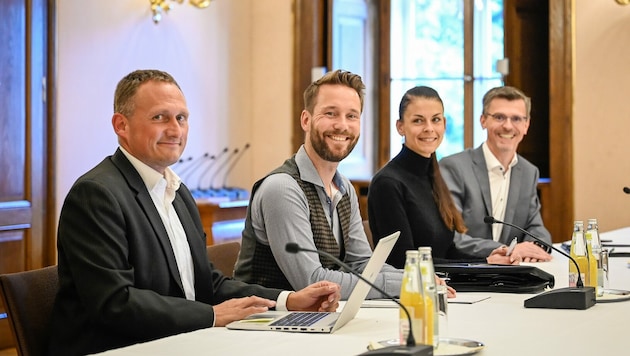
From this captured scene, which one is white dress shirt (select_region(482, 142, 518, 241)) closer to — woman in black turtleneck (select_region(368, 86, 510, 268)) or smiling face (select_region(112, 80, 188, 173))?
woman in black turtleneck (select_region(368, 86, 510, 268))

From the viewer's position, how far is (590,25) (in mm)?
6738

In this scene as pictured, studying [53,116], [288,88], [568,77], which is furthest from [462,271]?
[288,88]

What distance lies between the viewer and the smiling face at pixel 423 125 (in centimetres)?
386

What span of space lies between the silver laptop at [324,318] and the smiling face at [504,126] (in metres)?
2.53

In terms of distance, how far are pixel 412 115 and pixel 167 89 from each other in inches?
58.0

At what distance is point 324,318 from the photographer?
7.89ft

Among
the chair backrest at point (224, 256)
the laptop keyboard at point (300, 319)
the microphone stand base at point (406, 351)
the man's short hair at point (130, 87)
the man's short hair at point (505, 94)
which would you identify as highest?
the man's short hair at point (505, 94)

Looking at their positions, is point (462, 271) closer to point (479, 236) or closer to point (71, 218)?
point (71, 218)

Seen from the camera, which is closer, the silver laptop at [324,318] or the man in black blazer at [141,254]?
the silver laptop at [324,318]

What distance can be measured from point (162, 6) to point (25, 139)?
4.97ft

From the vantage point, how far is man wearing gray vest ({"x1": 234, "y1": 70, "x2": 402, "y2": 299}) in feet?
9.64

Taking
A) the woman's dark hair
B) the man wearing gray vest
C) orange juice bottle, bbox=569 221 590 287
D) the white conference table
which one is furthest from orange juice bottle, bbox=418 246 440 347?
the woman's dark hair

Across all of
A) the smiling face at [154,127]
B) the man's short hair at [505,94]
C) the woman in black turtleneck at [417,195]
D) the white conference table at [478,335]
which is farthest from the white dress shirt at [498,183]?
the smiling face at [154,127]

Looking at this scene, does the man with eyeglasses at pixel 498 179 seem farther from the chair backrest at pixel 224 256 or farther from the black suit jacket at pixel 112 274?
the black suit jacket at pixel 112 274
